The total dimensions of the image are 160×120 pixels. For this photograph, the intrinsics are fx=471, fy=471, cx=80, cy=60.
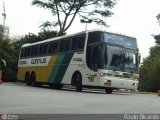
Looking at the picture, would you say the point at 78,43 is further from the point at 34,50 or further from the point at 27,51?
the point at 27,51

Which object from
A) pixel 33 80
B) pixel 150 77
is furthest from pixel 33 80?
pixel 150 77

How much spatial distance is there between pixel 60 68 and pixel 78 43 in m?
3.20

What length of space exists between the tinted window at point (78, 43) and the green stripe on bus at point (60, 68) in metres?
0.65

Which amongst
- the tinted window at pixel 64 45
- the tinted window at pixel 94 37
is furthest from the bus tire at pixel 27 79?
the tinted window at pixel 94 37

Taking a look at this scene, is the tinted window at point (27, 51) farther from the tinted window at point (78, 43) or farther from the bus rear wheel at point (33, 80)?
the tinted window at point (78, 43)

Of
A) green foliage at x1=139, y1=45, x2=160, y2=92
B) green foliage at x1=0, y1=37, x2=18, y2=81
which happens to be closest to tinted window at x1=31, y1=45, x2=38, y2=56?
green foliage at x1=0, y1=37, x2=18, y2=81

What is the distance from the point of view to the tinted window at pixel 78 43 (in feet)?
89.7

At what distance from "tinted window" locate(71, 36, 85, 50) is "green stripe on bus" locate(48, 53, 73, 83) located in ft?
2.13

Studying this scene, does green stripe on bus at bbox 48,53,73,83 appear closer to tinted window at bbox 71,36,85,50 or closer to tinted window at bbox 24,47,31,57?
tinted window at bbox 71,36,85,50

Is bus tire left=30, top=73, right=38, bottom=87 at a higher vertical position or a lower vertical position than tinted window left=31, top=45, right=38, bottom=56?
lower

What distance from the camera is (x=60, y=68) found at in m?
30.5

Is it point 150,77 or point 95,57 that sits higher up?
point 95,57

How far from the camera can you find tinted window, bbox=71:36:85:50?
2734 cm

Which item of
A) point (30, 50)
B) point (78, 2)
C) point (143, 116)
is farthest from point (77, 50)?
point (78, 2)
